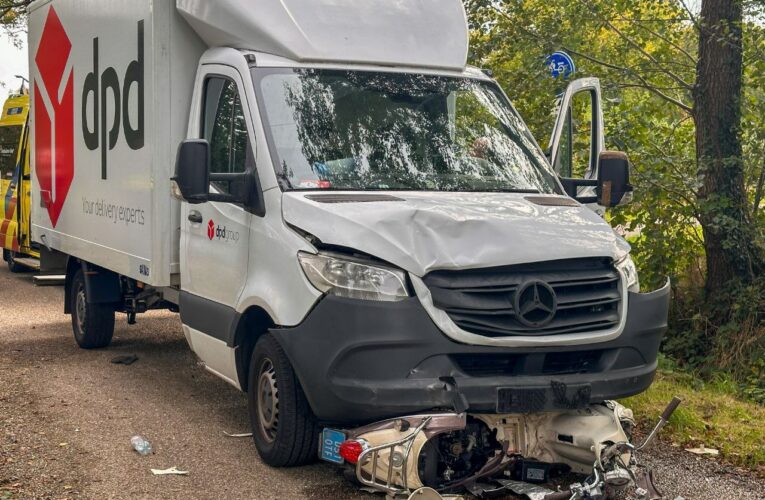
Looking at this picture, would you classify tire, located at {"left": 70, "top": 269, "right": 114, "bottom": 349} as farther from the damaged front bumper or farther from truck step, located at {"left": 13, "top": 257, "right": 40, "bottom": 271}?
truck step, located at {"left": 13, "top": 257, "right": 40, "bottom": 271}

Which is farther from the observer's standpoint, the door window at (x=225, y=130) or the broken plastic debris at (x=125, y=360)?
the broken plastic debris at (x=125, y=360)

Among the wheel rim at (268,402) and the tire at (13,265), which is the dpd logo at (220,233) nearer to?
the wheel rim at (268,402)

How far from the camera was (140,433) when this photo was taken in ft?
23.6

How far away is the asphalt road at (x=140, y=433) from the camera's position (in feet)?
19.7

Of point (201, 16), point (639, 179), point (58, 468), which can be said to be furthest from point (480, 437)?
point (639, 179)

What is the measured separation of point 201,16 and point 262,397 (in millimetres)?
2645

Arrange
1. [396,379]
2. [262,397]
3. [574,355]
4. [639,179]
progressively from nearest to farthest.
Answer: [396,379]
[574,355]
[262,397]
[639,179]

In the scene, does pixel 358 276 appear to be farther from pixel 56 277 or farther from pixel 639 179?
pixel 56 277

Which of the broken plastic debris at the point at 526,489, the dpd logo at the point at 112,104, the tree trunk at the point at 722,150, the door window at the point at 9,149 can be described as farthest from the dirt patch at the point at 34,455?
the door window at the point at 9,149

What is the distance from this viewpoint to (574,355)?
576cm

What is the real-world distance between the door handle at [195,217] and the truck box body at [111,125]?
1.41 ft

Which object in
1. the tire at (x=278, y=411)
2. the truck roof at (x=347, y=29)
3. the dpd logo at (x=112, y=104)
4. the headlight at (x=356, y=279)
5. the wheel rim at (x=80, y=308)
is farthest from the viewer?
the wheel rim at (x=80, y=308)

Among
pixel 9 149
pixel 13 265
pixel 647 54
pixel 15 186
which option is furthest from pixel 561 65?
pixel 13 265

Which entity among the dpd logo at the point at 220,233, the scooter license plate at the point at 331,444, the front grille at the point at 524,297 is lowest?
the scooter license plate at the point at 331,444
